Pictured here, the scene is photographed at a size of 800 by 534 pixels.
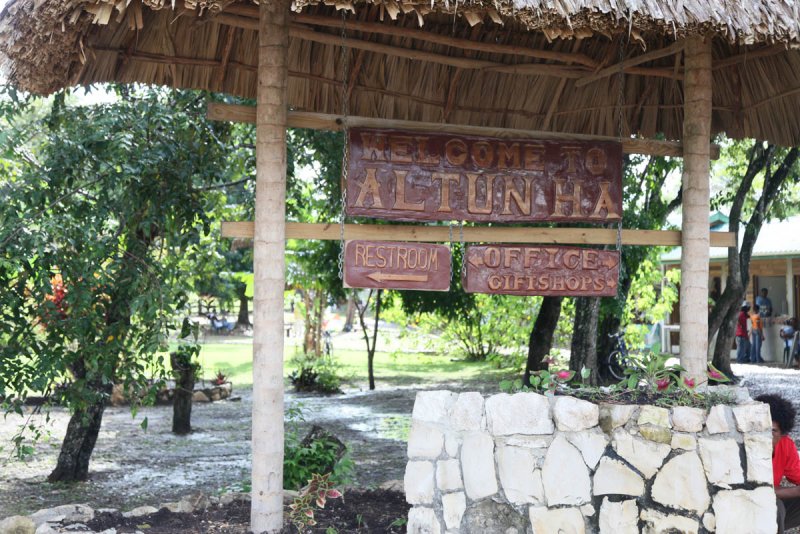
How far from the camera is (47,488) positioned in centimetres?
809

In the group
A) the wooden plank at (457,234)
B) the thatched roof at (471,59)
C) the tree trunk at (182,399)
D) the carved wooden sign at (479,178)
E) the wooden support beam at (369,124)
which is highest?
the thatched roof at (471,59)

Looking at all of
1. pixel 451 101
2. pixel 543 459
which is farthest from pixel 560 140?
pixel 543 459

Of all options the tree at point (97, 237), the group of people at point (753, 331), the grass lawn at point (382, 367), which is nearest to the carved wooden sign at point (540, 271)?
the tree at point (97, 237)

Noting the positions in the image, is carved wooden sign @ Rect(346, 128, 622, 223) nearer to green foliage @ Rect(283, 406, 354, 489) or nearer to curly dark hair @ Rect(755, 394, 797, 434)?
curly dark hair @ Rect(755, 394, 797, 434)

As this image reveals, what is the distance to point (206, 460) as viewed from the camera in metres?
9.47

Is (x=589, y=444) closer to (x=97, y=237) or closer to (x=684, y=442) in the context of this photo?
(x=684, y=442)

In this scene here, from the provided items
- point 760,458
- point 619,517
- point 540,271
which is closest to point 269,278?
point 540,271

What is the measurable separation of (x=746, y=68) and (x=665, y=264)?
1664 centimetres

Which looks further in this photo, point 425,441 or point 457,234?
point 457,234

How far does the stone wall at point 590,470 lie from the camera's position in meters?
4.56

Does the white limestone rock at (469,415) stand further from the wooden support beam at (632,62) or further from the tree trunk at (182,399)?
the tree trunk at (182,399)

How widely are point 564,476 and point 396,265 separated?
5.40ft

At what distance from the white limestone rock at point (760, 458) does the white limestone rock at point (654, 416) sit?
18.5 inches

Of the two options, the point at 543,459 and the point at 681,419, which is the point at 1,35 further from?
the point at 681,419
